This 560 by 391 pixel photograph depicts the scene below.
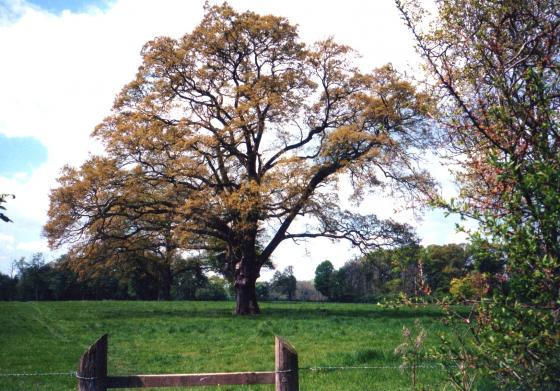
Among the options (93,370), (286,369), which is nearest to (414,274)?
(286,369)

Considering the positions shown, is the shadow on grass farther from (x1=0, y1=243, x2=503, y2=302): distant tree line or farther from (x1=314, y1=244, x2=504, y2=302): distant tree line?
(x1=0, y1=243, x2=503, y2=302): distant tree line

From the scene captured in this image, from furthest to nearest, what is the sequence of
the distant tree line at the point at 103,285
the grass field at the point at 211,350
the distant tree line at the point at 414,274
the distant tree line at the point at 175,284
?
the distant tree line at the point at 103,285, the distant tree line at the point at 175,284, the grass field at the point at 211,350, the distant tree line at the point at 414,274

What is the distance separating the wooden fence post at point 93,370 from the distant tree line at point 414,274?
7.96 feet

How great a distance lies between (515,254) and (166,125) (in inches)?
1065

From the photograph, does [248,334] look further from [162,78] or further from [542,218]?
[162,78]

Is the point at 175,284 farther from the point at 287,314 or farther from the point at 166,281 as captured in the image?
the point at 287,314

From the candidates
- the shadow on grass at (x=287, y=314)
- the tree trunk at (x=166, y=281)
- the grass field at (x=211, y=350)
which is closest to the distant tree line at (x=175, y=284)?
the tree trunk at (x=166, y=281)

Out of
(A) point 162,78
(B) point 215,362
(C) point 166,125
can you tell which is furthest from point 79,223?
(B) point 215,362

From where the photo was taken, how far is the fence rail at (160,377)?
4434 millimetres

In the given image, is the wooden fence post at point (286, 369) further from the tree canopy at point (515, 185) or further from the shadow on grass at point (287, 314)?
the shadow on grass at point (287, 314)

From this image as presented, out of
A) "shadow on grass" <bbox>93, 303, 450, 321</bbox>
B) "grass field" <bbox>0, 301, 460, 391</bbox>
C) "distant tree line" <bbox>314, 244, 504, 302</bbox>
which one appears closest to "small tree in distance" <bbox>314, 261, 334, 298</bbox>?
"distant tree line" <bbox>314, 244, 504, 302</bbox>

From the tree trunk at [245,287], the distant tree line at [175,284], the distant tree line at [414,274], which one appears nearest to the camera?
the distant tree line at [414,274]

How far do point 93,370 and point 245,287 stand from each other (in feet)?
85.2

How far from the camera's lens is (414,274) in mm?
4934
